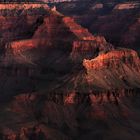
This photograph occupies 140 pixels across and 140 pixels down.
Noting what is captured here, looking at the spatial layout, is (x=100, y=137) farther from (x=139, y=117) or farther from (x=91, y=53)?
(x=91, y=53)

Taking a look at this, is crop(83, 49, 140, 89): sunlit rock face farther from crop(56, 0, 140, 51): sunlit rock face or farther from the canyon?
crop(56, 0, 140, 51): sunlit rock face

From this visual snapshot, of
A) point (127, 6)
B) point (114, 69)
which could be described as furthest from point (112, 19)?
point (114, 69)

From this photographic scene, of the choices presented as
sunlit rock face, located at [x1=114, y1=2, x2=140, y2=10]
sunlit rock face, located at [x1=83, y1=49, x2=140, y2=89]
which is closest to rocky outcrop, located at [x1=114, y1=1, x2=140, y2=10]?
sunlit rock face, located at [x1=114, y1=2, x2=140, y2=10]

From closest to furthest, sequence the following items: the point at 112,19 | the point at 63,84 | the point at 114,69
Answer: the point at 63,84 < the point at 114,69 < the point at 112,19

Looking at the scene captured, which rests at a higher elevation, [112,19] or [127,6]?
[127,6]

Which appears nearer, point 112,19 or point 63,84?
point 63,84

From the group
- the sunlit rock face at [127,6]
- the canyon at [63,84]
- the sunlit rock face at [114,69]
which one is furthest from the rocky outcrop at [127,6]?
the sunlit rock face at [114,69]

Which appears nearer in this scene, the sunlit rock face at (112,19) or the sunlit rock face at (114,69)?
the sunlit rock face at (114,69)

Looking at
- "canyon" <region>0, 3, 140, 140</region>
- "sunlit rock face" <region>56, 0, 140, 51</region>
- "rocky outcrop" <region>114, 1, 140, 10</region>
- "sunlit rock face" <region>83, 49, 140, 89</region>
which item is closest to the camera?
"canyon" <region>0, 3, 140, 140</region>

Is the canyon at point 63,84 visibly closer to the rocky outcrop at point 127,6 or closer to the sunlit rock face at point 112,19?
the sunlit rock face at point 112,19

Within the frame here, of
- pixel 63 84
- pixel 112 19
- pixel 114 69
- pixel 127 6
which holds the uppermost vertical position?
pixel 114 69

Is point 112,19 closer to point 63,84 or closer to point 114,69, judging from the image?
point 114,69

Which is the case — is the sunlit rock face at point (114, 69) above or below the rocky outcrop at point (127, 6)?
above
